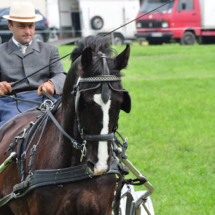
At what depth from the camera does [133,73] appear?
57.7ft

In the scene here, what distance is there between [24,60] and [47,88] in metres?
0.58

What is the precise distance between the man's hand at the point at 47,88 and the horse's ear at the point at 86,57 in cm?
132

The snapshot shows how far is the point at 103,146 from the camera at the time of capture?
323cm

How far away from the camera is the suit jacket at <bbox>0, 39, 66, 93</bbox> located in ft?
16.2

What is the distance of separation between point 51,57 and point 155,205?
2281 millimetres

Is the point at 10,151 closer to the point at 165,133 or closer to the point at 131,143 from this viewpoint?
the point at 131,143

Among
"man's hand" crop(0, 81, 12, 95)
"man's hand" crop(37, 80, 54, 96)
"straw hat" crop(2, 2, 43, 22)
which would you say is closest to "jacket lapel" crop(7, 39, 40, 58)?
"straw hat" crop(2, 2, 43, 22)

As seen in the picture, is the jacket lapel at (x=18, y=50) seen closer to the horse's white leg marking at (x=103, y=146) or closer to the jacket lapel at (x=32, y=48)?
the jacket lapel at (x=32, y=48)

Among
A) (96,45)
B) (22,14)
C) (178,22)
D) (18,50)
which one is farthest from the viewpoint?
(178,22)

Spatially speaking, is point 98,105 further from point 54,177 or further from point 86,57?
point 54,177

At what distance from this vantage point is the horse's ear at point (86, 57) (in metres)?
3.27

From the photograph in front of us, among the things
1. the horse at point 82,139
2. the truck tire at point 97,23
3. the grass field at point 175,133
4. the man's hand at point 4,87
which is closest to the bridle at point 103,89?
the horse at point 82,139

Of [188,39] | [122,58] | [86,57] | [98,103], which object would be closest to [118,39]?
[188,39]

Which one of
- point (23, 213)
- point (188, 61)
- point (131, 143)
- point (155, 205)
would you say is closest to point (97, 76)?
point (23, 213)
